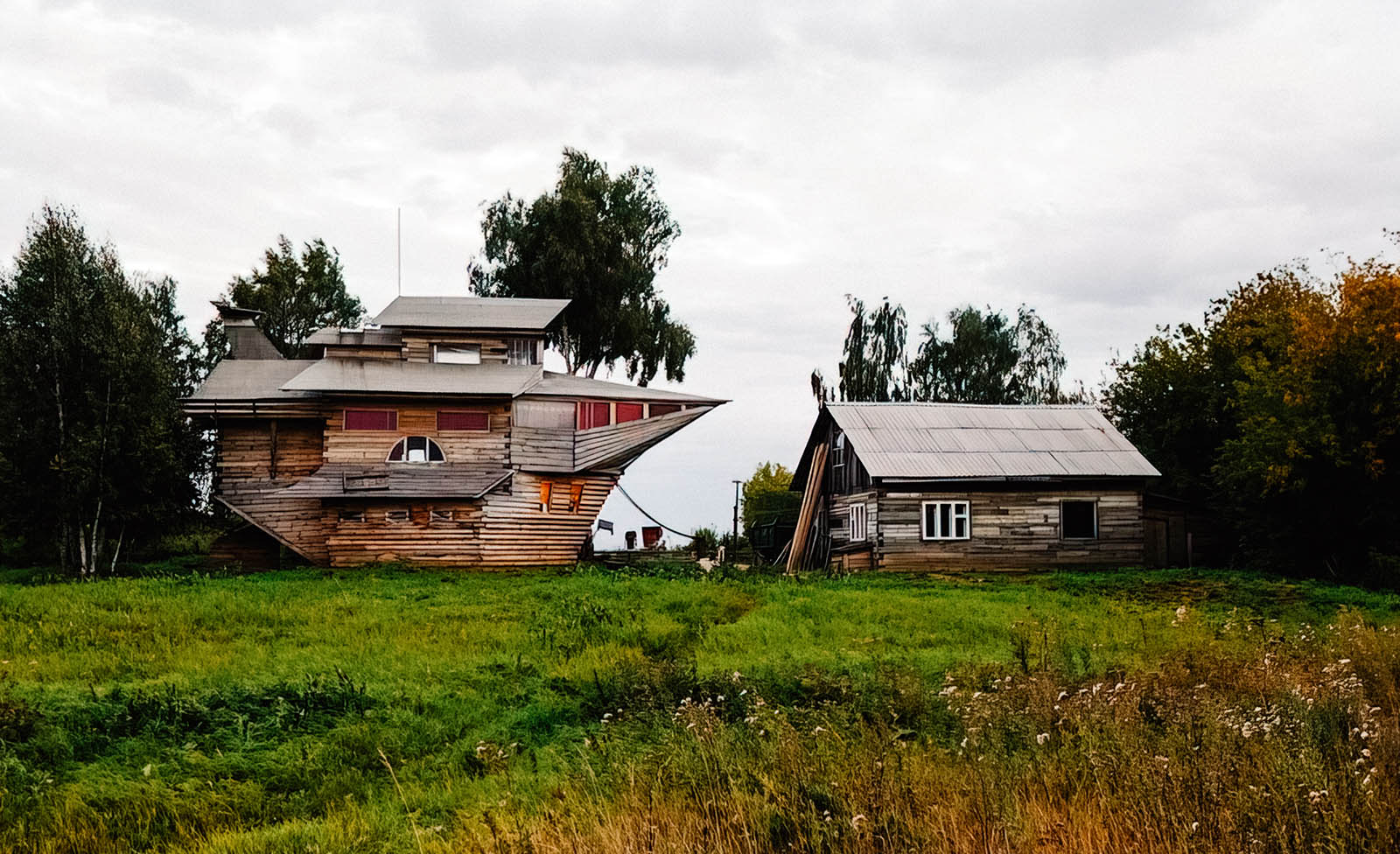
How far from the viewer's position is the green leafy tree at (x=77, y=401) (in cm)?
3088

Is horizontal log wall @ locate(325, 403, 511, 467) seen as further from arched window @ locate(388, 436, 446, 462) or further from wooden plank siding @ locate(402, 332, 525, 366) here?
wooden plank siding @ locate(402, 332, 525, 366)

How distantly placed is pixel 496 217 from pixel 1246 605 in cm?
3415

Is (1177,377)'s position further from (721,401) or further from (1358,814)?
(1358,814)

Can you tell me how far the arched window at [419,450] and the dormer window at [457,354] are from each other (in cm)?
317

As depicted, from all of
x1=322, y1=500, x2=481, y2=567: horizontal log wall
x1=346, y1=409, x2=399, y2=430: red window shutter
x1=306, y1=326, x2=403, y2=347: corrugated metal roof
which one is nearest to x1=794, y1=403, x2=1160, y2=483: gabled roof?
x1=322, y1=500, x2=481, y2=567: horizontal log wall

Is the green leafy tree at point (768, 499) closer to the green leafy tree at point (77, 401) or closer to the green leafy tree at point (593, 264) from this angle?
the green leafy tree at point (593, 264)

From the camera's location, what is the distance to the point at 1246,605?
74.4 feet

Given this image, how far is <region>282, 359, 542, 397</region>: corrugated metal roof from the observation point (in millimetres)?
32969

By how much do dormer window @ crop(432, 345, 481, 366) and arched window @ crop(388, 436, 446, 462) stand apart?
125 inches

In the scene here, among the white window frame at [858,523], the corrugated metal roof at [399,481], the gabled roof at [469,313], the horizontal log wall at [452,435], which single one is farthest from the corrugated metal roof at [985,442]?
the corrugated metal roof at [399,481]

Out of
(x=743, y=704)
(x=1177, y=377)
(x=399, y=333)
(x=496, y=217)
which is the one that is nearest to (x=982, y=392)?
(x=1177, y=377)

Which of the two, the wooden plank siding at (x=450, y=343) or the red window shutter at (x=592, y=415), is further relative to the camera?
the wooden plank siding at (x=450, y=343)

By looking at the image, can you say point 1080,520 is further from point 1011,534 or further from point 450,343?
point 450,343

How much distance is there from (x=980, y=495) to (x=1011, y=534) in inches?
57.8
